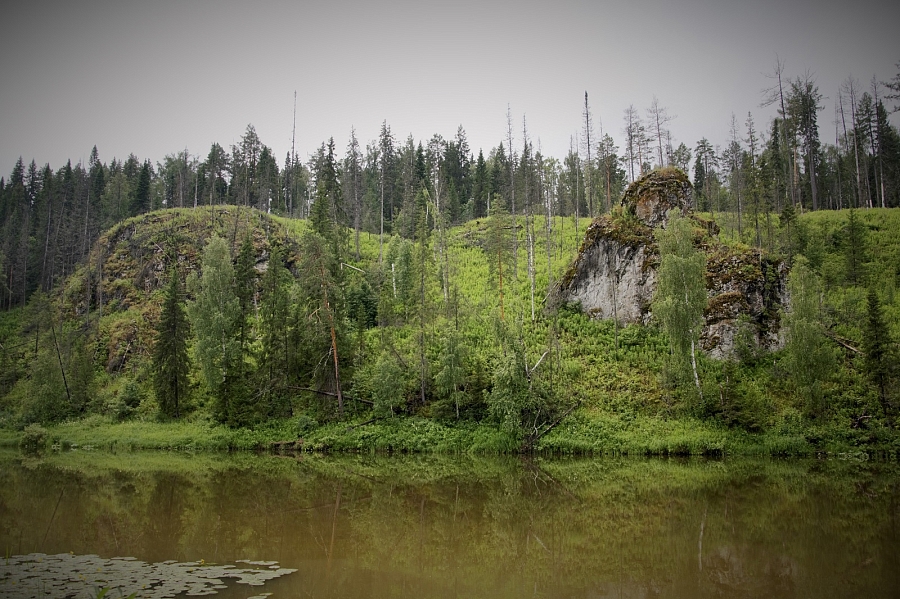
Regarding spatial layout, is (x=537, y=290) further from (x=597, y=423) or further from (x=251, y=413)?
(x=251, y=413)

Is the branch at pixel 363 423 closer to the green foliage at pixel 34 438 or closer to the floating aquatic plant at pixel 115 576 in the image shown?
the green foliage at pixel 34 438

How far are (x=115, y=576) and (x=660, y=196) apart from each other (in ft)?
146

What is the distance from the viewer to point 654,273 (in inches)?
1674

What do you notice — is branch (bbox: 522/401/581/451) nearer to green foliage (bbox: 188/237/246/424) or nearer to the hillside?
the hillside

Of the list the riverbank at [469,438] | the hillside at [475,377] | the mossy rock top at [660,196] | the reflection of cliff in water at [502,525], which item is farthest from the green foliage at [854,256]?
the reflection of cliff in water at [502,525]

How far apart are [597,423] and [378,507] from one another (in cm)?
1858

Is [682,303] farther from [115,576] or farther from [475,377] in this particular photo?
[115,576]

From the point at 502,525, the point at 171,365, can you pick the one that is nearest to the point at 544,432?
the point at 502,525

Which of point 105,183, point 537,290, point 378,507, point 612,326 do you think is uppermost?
point 105,183

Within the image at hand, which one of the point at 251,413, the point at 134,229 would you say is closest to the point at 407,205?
the point at 134,229

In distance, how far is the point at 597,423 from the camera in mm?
32719

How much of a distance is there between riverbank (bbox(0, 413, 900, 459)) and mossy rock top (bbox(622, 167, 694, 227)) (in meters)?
19.5

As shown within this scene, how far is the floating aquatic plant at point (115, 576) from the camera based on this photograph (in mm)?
9312

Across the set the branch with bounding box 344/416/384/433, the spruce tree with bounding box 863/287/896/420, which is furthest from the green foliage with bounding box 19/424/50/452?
the spruce tree with bounding box 863/287/896/420
